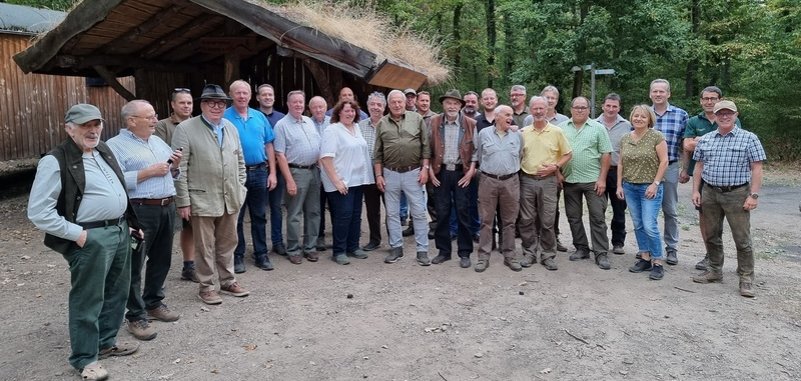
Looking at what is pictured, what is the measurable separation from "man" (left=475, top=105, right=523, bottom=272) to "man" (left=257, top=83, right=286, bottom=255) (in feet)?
7.01

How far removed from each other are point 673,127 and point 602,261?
162 cm

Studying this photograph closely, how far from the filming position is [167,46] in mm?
8516

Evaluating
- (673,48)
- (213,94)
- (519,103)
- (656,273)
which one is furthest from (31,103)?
(673,48)

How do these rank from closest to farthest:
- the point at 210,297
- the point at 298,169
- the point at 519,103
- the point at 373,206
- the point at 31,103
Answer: the point at 210,297 < the point at 298,169 < the point at 373,206 < the point at 519,103 < the point at 31,103

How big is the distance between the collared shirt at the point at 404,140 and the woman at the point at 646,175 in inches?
81.0

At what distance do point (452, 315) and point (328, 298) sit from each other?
1.14 m

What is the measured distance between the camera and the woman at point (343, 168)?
19.0ft

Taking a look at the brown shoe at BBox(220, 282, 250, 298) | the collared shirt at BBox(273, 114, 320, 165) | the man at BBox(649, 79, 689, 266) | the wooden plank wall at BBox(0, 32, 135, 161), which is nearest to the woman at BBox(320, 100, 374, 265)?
the collared shirt at BBox(273, 114, 320, 165)

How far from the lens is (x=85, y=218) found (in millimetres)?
3234

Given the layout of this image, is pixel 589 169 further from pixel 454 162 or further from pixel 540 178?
pixel 454 162

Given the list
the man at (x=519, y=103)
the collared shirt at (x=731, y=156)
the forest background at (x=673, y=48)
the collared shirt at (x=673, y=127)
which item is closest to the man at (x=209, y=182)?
the man at (x=519, y=103)

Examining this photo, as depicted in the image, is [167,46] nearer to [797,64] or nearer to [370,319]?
[370,319]

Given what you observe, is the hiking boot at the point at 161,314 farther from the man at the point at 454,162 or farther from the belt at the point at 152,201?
the man at the point at 454,162

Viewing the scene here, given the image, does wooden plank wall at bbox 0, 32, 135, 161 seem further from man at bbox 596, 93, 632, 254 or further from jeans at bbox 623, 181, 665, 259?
jeans at bbox 623, 181, 665, 259
